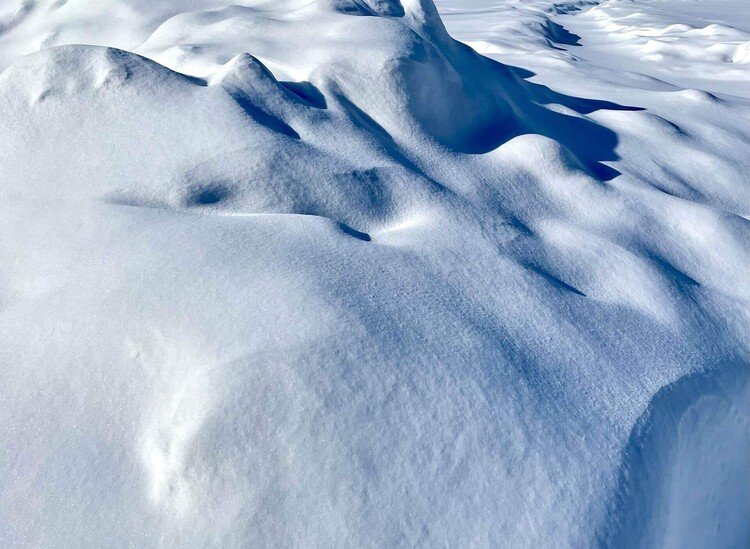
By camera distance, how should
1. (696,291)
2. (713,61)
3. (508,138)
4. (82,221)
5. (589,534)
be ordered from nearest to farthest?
(589,534) → (82,221) → (696,291) → (508,138) → (713,61)

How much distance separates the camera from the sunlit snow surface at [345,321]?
1.05 metres

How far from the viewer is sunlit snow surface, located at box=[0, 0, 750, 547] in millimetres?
1054

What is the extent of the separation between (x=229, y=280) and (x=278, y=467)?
43 centimetres

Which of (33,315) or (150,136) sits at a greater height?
(150,136)

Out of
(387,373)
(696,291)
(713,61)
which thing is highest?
(387,373)

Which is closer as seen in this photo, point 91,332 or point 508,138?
point 91,332

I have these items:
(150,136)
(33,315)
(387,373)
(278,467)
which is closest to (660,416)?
(387,373)

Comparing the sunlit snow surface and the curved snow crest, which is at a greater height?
the sunlit snow surface

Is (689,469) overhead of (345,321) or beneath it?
beneath

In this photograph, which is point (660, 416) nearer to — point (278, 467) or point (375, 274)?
point (375, 274)

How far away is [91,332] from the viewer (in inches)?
49.3

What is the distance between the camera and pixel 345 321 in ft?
3.97

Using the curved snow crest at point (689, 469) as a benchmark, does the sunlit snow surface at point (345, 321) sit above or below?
above

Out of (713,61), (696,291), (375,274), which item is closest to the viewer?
(375,274)
